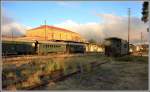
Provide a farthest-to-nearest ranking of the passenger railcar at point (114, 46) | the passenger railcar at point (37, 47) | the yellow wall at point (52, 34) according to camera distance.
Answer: the yellow wall at point (52, 34)
the passenger railcar at point (114, 46)
the passenger railcar at point (37, 47)

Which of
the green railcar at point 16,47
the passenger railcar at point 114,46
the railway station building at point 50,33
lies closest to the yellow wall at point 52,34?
the railway station building at point 50,33

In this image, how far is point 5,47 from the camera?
69.1ft

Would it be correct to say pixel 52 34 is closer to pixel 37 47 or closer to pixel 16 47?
pixel 37 47

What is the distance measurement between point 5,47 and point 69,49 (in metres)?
13.5

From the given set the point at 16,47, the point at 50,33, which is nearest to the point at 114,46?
the point at 16,47

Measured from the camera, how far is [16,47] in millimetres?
22672

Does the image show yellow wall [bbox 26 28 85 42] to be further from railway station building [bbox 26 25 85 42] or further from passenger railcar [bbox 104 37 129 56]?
passenger railcar [bbox 104 37 129 56]

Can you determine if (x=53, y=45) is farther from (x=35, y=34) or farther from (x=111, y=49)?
(x=35, y=34)

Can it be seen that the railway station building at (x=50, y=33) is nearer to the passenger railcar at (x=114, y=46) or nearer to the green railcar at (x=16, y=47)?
the passenger railcar at (x=114, y=46)

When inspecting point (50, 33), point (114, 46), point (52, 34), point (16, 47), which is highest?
point (50, 33)

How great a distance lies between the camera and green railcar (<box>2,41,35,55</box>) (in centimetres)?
2109

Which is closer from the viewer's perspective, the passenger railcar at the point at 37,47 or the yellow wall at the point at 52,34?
the passenger railcar at the point at 37,47

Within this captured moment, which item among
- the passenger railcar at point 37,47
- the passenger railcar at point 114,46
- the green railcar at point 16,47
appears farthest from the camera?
the passenger railcar at point 114,46

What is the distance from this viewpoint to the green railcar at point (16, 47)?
69.2 ft
